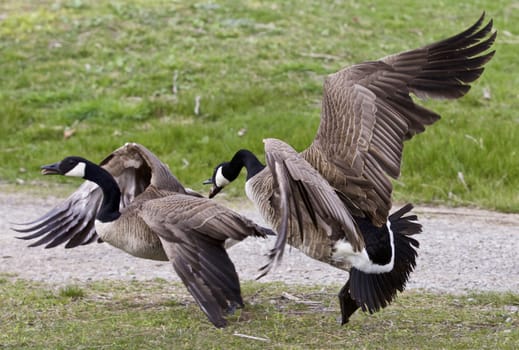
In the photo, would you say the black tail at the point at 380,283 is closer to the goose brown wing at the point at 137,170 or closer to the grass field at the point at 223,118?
the grass field at the point at 223,118

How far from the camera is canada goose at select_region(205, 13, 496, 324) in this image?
5.42m

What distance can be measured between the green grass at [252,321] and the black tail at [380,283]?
19 centimetres

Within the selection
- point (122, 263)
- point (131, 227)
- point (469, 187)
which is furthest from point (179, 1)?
point (131, 227)

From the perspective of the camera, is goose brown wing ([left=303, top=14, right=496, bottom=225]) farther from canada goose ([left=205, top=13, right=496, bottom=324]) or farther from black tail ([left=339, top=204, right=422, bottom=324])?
black tail ([left=339, top=204, right=422, bottom=324])

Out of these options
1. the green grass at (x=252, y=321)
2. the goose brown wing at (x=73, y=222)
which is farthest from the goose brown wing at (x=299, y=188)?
the goose brown wing at (x=73, y=222)

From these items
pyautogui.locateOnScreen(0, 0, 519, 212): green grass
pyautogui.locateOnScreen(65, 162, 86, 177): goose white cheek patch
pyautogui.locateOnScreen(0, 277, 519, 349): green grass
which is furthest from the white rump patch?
pyautogui.locateOnScreen(0, 0, 519, 212): green grass

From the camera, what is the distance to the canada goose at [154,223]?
16.4 ft

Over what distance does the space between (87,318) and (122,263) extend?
144 cm

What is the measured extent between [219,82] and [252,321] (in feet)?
19.7

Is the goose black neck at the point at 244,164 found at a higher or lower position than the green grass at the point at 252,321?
higher

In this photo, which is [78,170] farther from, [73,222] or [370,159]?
[370,159]

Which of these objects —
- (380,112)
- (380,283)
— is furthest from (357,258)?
(380,112)

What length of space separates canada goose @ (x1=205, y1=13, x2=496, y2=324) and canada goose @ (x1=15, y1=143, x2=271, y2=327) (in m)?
0.42

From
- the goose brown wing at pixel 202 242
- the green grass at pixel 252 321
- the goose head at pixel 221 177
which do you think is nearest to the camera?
the goose brown wing at pixel 202 242
